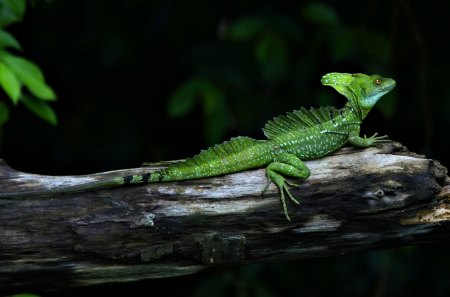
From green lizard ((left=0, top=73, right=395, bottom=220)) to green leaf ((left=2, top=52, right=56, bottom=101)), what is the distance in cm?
75

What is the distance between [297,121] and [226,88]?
1.52 metres

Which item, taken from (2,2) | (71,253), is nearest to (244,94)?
(2,2)

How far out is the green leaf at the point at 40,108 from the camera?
4.48m

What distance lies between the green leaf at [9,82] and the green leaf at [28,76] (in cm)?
6

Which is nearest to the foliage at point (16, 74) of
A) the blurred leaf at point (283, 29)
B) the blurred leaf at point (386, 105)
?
the blurred leaf at point (283, 29)

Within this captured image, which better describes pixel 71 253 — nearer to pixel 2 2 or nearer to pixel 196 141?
pixel 2 2

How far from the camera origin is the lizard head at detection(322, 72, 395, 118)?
427 centimetres

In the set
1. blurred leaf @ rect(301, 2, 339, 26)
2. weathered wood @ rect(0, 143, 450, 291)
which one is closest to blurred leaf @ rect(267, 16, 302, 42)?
blurred leaf @ rect(301, 2, 339, 26)

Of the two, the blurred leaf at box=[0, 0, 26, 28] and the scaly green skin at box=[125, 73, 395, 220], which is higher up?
the blurred leaf at box=[0, 0, 26, 28]

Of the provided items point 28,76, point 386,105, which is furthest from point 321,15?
point 28,76

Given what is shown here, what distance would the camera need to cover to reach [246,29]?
18.0 ft

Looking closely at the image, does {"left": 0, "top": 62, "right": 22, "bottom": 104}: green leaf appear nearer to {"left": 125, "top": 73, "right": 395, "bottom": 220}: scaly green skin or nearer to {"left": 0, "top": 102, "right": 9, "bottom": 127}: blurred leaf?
{"left": 0, "top": 102, "right": 9, "bottom": 127}: blurred leaf

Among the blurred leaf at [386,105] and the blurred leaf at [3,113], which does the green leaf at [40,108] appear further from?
the blurred leaf at [386,105]

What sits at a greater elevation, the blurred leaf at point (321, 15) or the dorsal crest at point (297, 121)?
the blurred leaf at point (321, 15)
